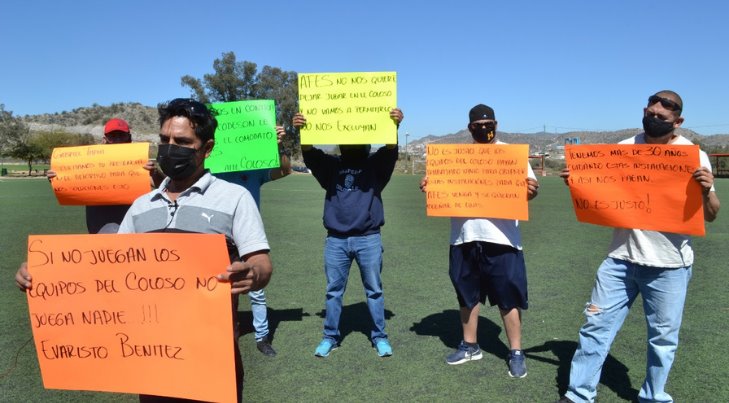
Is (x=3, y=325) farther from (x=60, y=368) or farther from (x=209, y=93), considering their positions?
(x=209, y=93)

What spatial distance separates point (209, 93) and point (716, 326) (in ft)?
219

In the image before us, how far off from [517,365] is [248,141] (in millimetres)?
2867

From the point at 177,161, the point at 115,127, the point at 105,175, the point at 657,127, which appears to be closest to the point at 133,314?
the point at 177,161

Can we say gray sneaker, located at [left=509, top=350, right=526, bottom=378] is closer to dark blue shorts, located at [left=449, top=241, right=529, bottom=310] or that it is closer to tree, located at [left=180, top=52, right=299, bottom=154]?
dark blue shorts, located at [left=449, top=241, right=529, bottom=310]

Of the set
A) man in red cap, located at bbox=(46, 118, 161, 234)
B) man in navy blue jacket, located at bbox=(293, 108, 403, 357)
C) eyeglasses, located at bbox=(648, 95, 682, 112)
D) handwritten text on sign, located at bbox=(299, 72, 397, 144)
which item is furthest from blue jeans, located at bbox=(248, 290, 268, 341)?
eyeglasses, located at bbox=(648, 95, 682, 112)

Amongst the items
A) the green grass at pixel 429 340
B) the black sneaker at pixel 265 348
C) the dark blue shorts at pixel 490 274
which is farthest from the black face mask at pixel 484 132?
the black sneaker at pixel 265 348

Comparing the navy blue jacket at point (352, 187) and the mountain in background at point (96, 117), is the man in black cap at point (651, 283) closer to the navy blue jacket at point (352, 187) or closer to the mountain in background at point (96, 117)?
the navy blue jacket at point (352, 187)

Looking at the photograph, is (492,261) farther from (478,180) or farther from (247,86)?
(247,86)

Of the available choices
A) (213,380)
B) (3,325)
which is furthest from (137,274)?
(3,325)

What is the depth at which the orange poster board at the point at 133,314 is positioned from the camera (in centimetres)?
217

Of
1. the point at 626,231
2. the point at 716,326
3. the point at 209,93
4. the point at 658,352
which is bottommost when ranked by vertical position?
the point at 716,326

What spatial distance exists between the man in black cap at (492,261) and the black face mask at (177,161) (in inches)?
98.2

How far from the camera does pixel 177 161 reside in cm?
239

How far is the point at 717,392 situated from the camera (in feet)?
12.7
